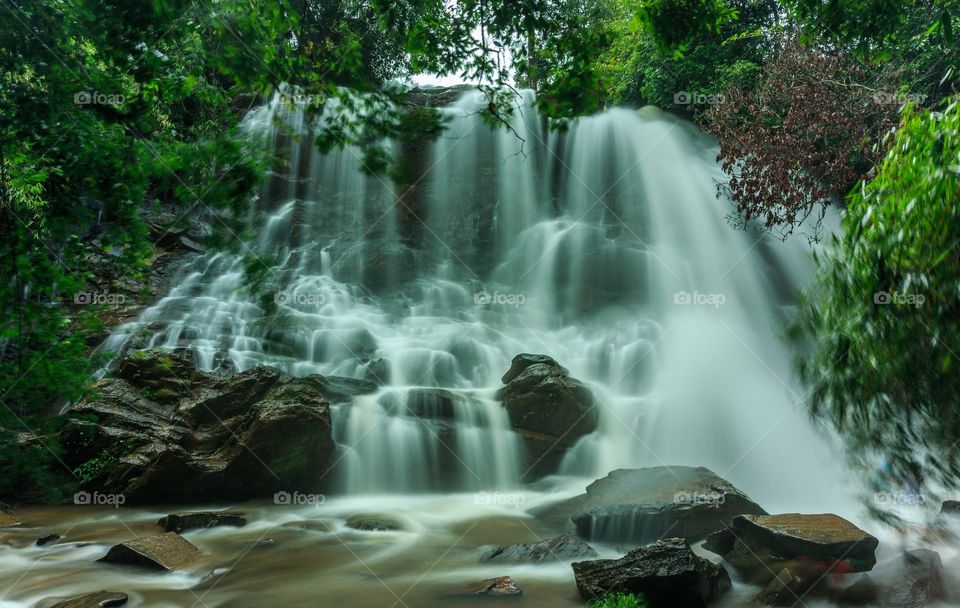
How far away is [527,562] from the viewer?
5531 mm

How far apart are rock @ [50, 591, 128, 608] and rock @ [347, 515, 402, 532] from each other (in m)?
2.60

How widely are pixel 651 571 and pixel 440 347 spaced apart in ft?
26.3

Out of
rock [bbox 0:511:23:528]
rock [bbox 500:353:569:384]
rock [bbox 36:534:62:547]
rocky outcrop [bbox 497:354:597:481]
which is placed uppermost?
rock [bbox 500:353:569:384]

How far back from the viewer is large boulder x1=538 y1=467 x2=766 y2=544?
20.2 ft

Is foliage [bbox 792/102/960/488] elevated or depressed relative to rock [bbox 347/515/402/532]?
elevated

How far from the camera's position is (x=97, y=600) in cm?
447

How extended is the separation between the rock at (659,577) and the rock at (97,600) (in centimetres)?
347

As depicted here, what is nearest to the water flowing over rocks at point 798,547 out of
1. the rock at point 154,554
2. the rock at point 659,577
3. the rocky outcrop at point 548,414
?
the rock at point 659,577

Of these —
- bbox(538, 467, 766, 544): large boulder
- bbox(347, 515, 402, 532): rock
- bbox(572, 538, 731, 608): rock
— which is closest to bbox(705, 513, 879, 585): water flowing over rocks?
bbox(572, 538, 731, 608): rock

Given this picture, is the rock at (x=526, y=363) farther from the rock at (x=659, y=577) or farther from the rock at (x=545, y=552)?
the rock at (x=659, y=577)

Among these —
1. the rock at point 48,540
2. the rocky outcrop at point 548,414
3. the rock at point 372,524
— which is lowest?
the rock at point 372,524

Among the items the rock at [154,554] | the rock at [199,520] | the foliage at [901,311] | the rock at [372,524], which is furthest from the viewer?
the rock at [372,524]

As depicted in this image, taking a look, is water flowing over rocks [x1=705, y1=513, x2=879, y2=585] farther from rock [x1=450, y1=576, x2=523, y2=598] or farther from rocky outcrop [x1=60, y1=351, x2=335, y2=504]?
rocky outcrop [x1=60, y1=351, x2=335, y2=504]

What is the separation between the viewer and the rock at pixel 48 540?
5906 millimetres
